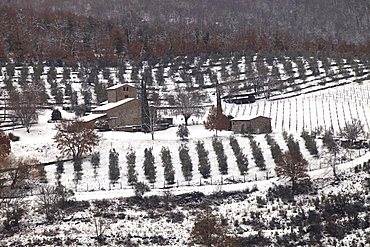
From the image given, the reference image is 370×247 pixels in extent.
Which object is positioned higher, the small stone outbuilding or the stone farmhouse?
the stone farmhouse

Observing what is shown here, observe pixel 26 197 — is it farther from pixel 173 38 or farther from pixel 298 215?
pixel 173 38

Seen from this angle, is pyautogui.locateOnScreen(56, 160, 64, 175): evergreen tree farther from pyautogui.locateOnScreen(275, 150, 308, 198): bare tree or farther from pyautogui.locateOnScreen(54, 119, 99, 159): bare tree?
pyautogui.locateOnScreen(275, 150, 308, 198): bare tree

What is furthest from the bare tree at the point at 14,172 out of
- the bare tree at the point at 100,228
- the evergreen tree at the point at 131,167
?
the bare tree at the point at 100,228

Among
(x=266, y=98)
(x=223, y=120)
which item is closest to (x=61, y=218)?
(x=223, y=120)

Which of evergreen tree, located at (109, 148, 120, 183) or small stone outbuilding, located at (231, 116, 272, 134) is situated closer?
evergreen tree, located at (109, 148, 120, 183)

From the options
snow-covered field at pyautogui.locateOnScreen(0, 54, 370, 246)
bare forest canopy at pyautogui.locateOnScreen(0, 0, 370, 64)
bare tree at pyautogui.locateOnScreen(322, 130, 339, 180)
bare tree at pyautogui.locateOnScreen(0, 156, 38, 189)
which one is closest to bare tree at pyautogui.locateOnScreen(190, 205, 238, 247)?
snow-covered field at pyautogui.locateOnScreen(0, 54, 370, 246)
